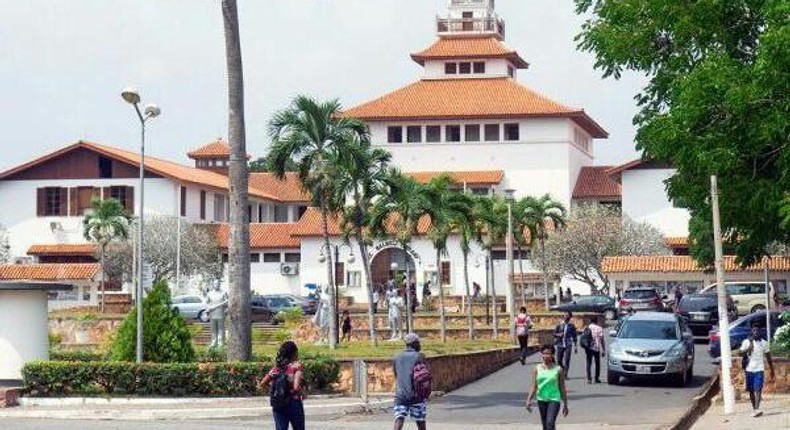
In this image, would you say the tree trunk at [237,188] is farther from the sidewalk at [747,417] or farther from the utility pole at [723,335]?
the utility pole at [723,335]

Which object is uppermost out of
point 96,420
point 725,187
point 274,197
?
point 274,197

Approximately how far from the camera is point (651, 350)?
31.9 m

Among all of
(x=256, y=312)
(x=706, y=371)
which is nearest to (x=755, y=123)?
(x=706, y=371)

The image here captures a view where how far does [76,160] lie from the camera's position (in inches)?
3393

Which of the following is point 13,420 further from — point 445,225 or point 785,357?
point 445,225

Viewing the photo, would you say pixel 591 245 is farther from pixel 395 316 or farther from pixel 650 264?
pixel 395 316

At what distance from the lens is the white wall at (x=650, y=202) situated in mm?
84688

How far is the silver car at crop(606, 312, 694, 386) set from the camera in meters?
31.8

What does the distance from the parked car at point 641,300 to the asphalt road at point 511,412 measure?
19677 mm

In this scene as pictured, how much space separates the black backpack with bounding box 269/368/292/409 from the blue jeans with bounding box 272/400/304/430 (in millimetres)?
61

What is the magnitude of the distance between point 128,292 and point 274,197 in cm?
2258

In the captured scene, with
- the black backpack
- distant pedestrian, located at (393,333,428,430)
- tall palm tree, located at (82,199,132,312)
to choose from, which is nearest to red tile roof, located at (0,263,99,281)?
tall palm tree, located at (82,199,132,312)

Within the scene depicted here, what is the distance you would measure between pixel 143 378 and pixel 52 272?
50.0 meters

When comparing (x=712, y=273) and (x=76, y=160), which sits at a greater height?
(x=76, y=160)
